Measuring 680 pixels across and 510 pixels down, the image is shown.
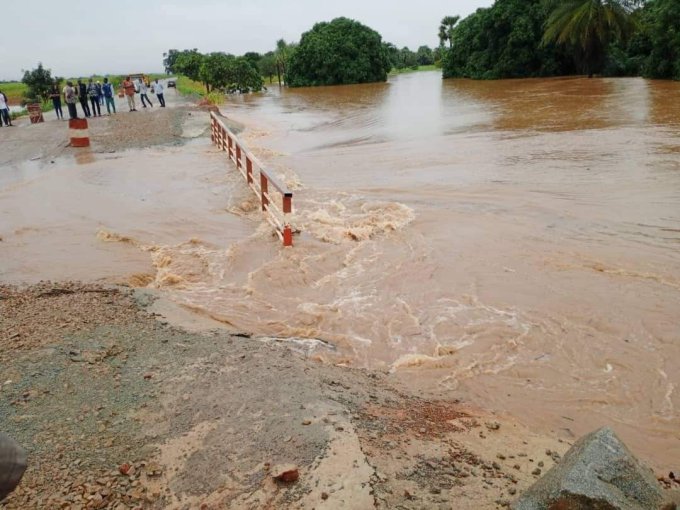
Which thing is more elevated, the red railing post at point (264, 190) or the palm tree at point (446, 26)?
the palm tree at point (446, 26)

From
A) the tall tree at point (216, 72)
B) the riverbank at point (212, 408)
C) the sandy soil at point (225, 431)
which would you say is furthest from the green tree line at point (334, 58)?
the sandy soil at point (225, 431)

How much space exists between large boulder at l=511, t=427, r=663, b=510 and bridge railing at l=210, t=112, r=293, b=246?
5.30 m

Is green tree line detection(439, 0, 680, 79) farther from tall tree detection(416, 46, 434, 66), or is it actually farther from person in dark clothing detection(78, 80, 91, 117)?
tall tree detection(416, 46, 434, 66)

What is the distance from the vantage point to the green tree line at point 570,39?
32.3 m

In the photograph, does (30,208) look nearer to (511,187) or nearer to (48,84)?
(511,187)

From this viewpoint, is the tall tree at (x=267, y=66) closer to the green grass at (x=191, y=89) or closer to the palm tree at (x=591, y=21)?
the green grass at (x=191, y=89)

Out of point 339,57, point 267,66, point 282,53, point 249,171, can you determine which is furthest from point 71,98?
point 267,66

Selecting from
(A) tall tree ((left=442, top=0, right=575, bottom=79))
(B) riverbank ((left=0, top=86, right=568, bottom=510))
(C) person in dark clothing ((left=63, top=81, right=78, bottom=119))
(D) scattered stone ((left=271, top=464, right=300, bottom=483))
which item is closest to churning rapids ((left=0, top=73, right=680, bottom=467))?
(B) riverbank ((left=0, top=86, right=568, bottom=510))

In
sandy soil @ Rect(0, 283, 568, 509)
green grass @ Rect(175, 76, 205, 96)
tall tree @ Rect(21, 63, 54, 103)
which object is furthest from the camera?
green grass @ Rect(175, 76, 205, 96)

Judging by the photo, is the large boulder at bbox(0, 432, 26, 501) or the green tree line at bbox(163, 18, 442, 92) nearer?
the large boulder at bbox(0, 432, 26, 501)

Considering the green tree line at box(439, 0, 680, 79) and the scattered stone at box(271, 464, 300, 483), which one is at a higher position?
the green tree line at box(439, 0, 680, 79)

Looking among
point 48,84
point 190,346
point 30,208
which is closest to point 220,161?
point 30,208

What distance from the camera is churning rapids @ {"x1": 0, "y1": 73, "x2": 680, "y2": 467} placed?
4.65 metres

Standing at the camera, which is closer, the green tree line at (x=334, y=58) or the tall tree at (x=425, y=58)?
the green tree line at (x=334, y=58)
